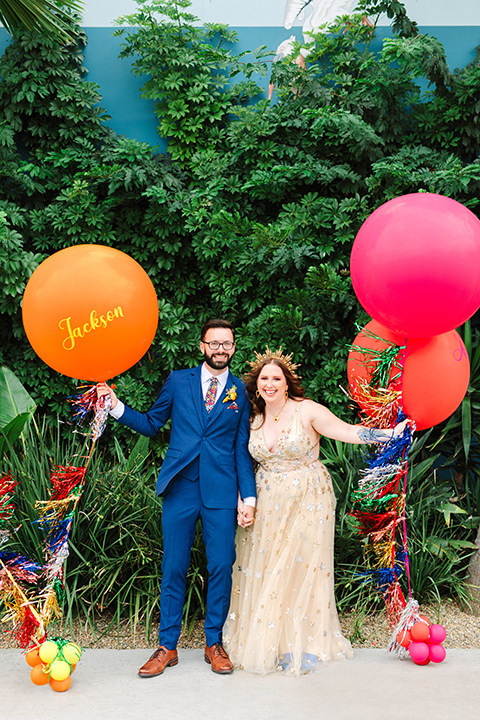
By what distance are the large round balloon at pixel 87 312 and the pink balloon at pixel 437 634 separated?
2.23 metres

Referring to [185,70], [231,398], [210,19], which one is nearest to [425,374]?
[231,398]

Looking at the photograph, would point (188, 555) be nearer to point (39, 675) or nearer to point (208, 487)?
point (208, 487)

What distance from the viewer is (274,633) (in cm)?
334

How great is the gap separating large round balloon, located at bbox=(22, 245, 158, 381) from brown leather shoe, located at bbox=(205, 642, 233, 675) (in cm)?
165

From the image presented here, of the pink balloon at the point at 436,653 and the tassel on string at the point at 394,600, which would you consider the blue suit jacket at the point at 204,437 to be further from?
the pink balloon at the point at 436,653

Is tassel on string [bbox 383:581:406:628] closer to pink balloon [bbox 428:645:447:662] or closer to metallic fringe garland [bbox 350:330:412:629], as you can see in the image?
metallic fringe garland [bbox 350:330:412:629]

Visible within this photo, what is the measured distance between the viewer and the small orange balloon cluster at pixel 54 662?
123 inches

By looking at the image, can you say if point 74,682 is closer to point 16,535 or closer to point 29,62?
point 16,535

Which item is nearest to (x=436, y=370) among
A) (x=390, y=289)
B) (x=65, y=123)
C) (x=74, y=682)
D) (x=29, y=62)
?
(x=390, y=289)

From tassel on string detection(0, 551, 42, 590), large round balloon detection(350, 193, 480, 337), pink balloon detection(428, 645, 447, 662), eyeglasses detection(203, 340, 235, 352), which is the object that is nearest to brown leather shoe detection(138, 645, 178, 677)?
tassel on string detection(0, 551, 42, 590)

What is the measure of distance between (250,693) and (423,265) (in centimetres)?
228

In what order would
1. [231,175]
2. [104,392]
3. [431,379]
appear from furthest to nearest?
[231,175] < [104,392] < [431,379]

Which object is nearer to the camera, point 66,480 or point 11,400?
point 66,480

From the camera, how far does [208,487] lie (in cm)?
342
